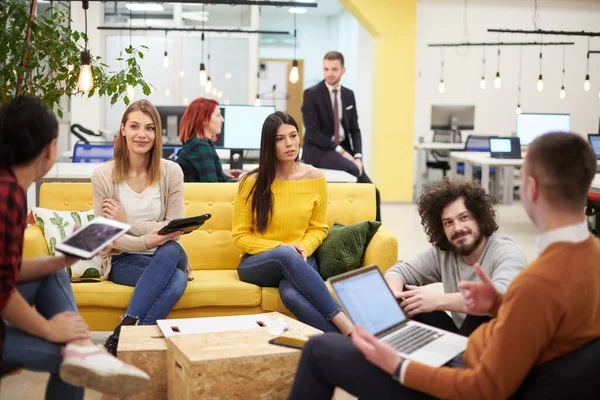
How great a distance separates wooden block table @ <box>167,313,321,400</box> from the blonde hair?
121cm

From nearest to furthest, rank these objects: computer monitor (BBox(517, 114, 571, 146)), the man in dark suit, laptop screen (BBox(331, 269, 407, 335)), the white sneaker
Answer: the white sneaker, laptop screen (BBox(331, 269, 407, 335)), the man in dark suit, computer monitor (BBox(517, 114, 571, 146))

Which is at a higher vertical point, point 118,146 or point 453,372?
point 118,146

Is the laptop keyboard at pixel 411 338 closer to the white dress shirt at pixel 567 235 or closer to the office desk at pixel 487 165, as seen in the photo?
the white dress shirt at pixel 567 235

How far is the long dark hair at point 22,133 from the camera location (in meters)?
2.17

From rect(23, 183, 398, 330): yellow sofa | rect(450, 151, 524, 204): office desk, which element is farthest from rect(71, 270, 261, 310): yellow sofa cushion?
rect(450, 151, 524, 204): office desk

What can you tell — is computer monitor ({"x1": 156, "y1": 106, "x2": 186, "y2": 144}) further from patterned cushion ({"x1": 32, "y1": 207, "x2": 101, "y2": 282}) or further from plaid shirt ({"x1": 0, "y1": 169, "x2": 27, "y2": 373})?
plaid shirt ({"x1": 0, "y1": 169, "x2": 27, "y2": 373})

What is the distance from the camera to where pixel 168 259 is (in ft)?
11.9

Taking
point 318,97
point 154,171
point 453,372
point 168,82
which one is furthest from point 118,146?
point 168,82

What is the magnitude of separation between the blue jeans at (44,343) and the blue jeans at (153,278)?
101 cm

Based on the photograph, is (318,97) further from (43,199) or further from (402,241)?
(43,199)

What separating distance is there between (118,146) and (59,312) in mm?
1583

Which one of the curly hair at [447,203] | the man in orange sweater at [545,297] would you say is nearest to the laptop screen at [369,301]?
the man in orange sweater at [545,297]

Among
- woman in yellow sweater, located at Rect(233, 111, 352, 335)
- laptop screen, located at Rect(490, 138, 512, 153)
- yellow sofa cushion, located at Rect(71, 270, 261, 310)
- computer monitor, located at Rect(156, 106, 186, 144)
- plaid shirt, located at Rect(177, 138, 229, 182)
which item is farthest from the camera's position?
laptop screen, located at Rect(490, 138, 512, 153)

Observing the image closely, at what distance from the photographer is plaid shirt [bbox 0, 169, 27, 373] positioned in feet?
6.73
